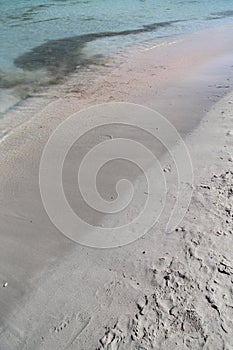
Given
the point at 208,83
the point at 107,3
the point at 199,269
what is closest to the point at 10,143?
the point at 199,269

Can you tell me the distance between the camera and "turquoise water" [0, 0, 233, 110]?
934 cm

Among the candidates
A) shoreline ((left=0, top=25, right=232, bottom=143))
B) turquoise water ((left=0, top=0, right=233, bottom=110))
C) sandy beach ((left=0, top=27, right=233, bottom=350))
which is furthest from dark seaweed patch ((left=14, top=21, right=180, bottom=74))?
sandy beach ((left=0, top=27, right=233, bottom=350))

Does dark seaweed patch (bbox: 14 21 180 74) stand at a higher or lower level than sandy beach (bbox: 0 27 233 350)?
lower

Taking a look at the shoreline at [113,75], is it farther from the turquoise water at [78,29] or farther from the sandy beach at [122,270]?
the sandy beach at [122,270]

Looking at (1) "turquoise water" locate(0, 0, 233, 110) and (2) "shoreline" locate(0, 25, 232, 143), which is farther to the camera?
(1) "turquoise water" locate(0, 0, 233, 110)

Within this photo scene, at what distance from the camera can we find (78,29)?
1434 centimetres

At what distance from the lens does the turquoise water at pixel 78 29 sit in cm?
934

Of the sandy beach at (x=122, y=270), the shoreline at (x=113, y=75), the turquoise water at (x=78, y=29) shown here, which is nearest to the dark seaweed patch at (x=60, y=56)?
the turquoise water at (x=78, y=29)

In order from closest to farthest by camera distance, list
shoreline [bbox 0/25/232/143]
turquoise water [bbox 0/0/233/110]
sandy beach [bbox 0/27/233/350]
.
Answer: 1. sandy beach [bbox 0/27/233/350]
2. shoreline [bbox 0/25/232/143]
3. turquoise water [bbox 0/0/233/110]

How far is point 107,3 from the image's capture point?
21.8 m

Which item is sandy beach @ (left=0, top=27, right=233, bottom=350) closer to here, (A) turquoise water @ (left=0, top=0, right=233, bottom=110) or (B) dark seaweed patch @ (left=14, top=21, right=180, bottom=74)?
(A) turquoise water @ (left=0, top=0, right=233, bottom=110)

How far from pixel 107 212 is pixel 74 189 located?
557 mm

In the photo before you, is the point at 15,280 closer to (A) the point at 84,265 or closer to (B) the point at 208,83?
(A) the point at 84,265

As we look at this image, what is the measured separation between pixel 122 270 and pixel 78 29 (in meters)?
13.2
